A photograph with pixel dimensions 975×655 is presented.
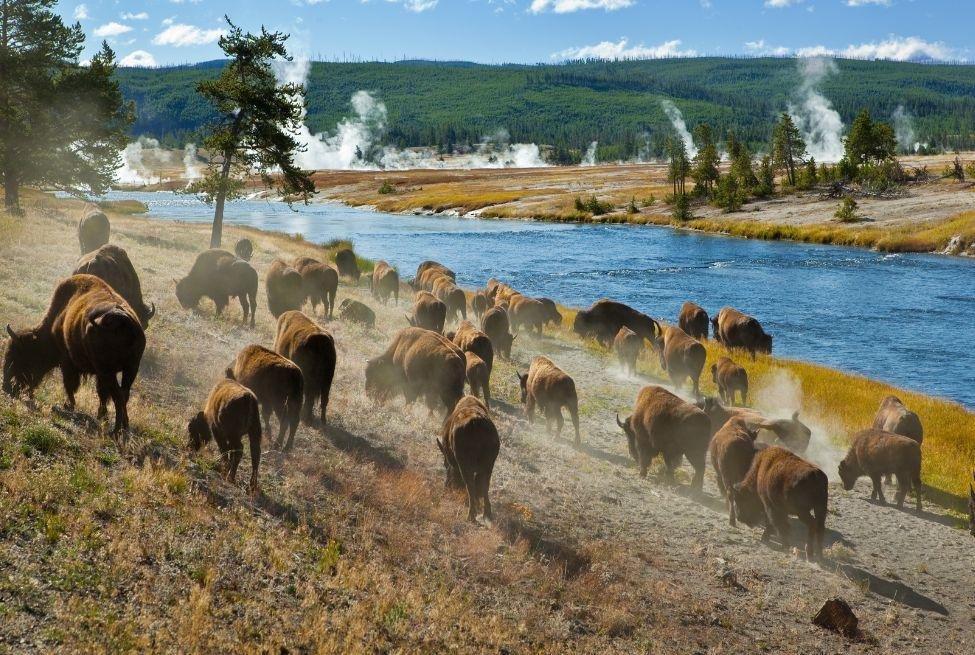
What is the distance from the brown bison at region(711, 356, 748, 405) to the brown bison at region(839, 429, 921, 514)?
4.94 meters

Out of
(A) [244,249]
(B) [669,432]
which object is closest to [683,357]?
(B) [669,432]

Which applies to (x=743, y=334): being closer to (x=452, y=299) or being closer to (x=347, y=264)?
(x=452, y=299)

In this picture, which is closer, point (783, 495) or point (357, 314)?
point (783, 495)

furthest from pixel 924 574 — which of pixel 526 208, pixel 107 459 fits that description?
pixel 526 208

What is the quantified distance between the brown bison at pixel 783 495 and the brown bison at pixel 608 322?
13.5 metres

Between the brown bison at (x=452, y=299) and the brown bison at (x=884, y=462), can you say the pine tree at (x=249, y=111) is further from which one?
the brown bison at (x=884, y=462)

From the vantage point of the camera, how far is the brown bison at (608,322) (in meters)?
24.0

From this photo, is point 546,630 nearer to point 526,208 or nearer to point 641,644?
point 641,644

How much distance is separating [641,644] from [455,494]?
317 cm

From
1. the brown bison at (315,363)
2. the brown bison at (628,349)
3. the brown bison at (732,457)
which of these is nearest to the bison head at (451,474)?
the brown bison at (315,363)

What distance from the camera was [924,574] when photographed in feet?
32.3

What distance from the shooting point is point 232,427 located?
827 cm

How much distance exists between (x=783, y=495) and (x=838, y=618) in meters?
1.94

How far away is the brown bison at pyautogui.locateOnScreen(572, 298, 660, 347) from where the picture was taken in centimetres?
2400
